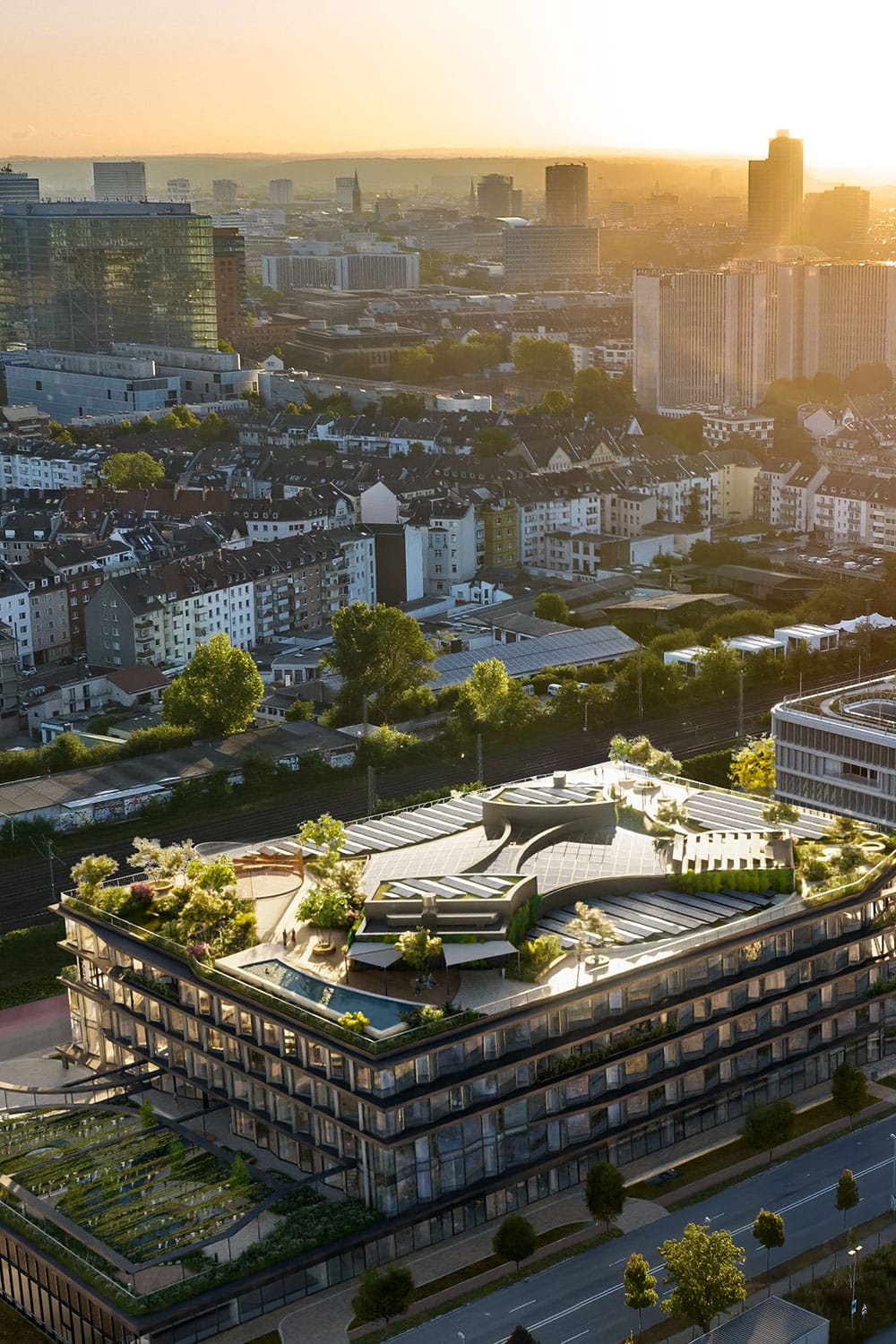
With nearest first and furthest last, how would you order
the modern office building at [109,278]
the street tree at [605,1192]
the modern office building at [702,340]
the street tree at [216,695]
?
the street tree at [605,1192] → the street tree at [216,695] → the modern office building at [702,340] → the modern office building at [109,278]

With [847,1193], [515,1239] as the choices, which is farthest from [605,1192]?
[847,1193]

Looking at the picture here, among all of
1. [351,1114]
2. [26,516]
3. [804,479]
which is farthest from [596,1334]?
[804,479]

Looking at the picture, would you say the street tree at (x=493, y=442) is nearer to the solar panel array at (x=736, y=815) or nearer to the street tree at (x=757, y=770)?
the street tree at (x=757, y=770)

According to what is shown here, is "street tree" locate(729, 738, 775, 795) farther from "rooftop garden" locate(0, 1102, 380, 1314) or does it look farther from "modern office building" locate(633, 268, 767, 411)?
"modern office building" locate(633, 268, 767, 411)

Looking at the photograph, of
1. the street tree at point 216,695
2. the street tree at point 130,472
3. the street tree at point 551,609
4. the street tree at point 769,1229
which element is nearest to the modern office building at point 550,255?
the street tree at point 130,472

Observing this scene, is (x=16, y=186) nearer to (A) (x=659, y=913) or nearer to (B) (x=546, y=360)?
(B) (x=546, y=360)
